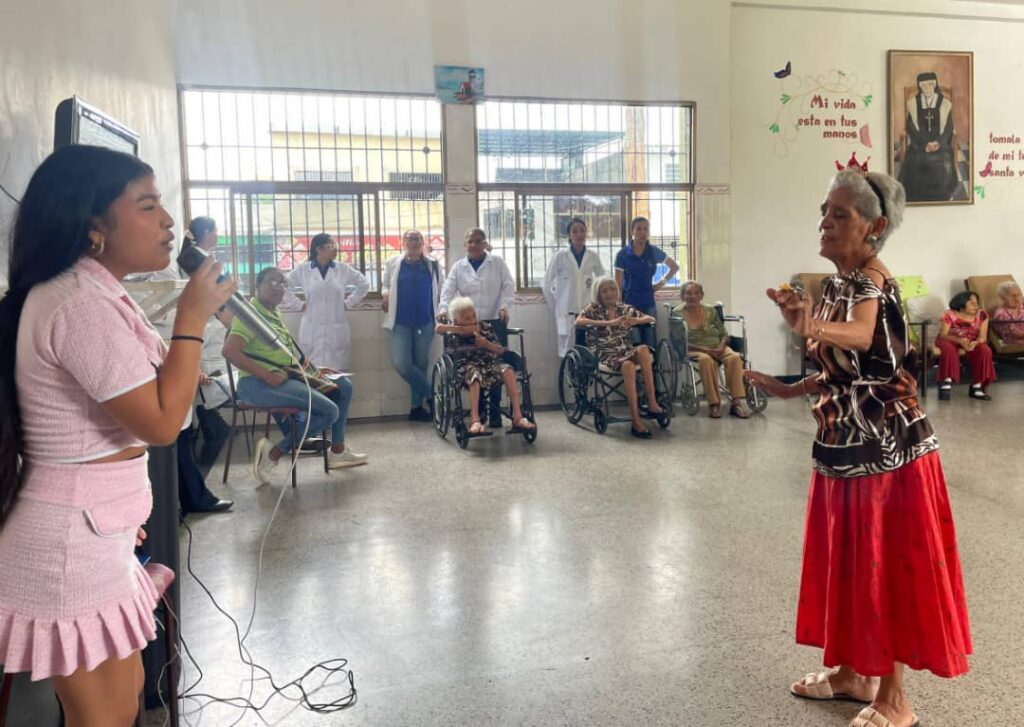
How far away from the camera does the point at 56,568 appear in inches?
45.3

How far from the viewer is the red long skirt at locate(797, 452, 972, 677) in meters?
1.81

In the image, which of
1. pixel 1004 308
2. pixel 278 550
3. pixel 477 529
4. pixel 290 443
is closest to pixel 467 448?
pixel 290 443

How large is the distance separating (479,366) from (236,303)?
12.4 ft

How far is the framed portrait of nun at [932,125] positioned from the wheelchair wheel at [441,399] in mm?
4551

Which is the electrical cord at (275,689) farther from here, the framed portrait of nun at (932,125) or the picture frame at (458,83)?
the framed portrait of nun at (932,125)

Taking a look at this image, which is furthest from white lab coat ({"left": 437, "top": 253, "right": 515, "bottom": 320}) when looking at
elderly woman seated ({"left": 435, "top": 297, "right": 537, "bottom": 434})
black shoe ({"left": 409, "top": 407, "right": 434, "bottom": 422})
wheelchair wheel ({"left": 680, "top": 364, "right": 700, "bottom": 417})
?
wheelchair wheel ({"left": 680, "top": 364, "right": 700, "bottom": 417})

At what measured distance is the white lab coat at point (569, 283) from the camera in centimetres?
627

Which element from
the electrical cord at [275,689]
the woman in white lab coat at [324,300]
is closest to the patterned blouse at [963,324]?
the woman in white lab coat at [324,300]

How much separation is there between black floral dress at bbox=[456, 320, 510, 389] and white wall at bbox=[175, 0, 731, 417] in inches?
45.9

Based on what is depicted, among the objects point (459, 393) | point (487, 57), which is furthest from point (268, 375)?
point (487, 57)

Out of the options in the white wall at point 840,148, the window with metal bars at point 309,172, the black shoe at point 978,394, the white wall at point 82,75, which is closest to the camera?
the white wall at point 82,75

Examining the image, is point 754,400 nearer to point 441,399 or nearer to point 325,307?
point 441,399

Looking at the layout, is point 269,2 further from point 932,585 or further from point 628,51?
point 932,585

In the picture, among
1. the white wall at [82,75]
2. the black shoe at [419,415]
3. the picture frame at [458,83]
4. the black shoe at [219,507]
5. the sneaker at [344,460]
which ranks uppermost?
the picture frame at [458,83]
